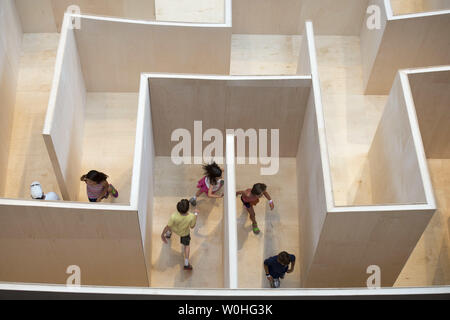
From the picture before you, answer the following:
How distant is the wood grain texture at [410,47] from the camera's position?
638cm

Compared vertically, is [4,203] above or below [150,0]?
below

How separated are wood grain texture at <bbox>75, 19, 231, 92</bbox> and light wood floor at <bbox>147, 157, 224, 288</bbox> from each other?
3.76 feet

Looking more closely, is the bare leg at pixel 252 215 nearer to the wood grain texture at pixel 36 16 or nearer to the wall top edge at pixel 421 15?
the wall top edge at pixel 421 15

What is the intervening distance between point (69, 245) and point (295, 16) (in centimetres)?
428

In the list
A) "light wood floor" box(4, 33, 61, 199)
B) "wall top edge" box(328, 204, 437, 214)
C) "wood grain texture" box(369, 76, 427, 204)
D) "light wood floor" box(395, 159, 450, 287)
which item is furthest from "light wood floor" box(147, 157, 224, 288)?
"light wood floor" box(395, 159, 450, 287)

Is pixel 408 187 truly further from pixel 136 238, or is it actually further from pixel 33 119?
pixel 33 119

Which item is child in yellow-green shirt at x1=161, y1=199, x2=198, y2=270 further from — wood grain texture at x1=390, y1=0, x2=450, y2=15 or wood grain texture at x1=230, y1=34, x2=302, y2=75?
wood grain texture at x1=390, y1=0, x2=450, y2=15

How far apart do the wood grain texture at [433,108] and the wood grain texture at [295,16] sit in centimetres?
194

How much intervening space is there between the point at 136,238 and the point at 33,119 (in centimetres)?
257

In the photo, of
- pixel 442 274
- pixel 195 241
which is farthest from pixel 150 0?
pixel 442 274

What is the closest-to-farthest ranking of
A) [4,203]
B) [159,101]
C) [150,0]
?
[4,203], [159,101], [150,0]

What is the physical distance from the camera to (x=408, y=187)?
→ 5.30m
